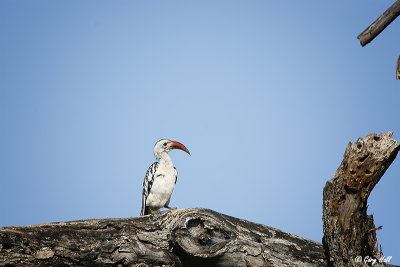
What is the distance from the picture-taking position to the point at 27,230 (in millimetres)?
5473

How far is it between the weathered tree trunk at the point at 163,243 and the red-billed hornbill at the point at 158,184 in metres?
4.71

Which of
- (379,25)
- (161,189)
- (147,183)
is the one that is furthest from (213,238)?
(147,183)

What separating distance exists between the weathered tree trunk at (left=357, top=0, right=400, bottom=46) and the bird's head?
763 centimetres

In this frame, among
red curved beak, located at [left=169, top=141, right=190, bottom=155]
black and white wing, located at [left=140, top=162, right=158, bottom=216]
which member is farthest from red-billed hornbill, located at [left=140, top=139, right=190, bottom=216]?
red curved beak, located at [left=169, top=141, right=190, bottom=155]

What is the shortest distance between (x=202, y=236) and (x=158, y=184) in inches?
206

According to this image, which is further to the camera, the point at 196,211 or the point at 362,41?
the point at 196,211

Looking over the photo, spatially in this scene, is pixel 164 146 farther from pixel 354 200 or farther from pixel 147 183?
pixel 354 200

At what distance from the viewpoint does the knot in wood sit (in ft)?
19.3

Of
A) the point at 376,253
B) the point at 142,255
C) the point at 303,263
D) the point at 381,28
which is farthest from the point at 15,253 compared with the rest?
the point at 381,28

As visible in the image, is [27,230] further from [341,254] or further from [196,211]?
[341,254]

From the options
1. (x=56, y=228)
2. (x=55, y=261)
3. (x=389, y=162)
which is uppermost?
(x=389, y=162)

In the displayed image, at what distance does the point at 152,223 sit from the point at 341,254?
2280 mm

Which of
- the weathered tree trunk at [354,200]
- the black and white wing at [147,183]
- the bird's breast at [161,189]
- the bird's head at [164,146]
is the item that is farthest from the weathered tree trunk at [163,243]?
the bird's head at [164,146]

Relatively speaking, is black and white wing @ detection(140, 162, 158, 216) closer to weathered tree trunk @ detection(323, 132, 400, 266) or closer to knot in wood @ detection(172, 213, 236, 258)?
knot in wood @ detection(172, 213, 236, 258)
